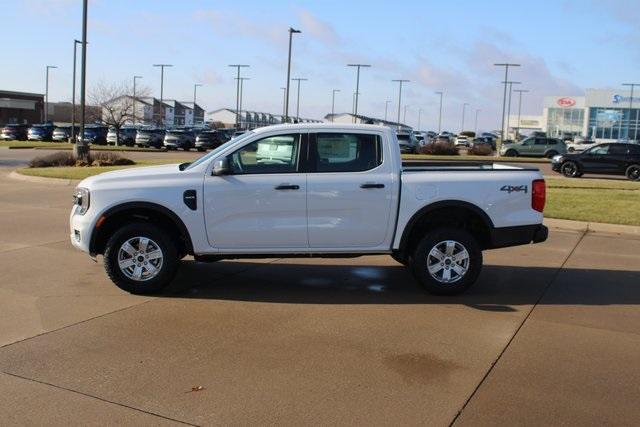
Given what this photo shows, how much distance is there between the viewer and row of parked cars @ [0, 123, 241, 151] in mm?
47000

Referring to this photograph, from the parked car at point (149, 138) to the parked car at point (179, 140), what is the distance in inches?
34.7

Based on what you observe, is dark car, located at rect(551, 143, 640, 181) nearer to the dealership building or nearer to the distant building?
the dealership building

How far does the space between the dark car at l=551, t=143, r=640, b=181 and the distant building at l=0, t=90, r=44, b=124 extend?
8237 cm

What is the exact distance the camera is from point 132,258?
6.77 metres

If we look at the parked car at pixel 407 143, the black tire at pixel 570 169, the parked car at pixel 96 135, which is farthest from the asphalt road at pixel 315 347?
the parked car at pixel 96 135

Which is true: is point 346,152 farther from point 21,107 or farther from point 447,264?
point 21,107

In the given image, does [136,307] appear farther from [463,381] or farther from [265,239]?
[463,381]

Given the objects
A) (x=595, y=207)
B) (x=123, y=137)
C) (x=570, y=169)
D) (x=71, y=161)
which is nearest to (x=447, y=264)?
(x=595, y=207)

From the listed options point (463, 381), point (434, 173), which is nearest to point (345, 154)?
point (434, 173)

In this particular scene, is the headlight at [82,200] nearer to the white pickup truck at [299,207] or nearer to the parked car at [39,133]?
the white pickup truck at [299,207]

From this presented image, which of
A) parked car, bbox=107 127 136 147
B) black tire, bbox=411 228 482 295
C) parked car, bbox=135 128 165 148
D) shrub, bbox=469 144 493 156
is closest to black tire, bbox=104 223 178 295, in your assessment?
black tire, bbox=411 228 482 295

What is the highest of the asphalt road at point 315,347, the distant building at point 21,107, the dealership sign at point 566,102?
the dealership sign at point 566,102

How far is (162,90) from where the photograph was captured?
7688cm

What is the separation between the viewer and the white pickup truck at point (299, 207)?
672cm
